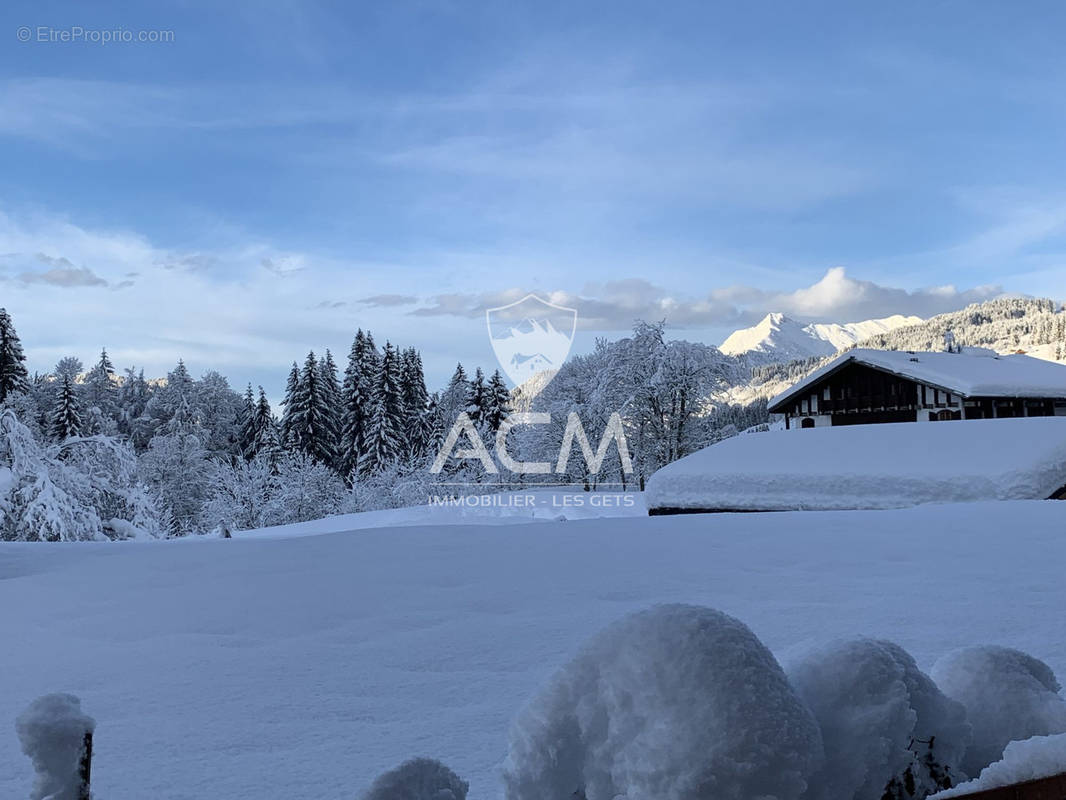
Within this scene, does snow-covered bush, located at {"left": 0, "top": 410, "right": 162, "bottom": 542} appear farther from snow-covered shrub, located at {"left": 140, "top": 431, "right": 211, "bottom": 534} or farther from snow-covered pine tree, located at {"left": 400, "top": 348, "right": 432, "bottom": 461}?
snow-covered pine tree, located at {"left": 400, "top": 348, "right": 432, "bottom": 461}

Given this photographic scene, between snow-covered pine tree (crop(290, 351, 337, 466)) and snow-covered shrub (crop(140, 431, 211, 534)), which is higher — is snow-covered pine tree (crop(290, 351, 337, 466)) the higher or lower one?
the higher one

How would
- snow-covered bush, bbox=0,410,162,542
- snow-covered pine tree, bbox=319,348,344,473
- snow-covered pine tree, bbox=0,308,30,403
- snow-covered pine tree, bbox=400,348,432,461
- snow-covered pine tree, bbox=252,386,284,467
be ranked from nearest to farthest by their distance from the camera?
snow-covered bush, bbox=0,410,162,542, snow-covered pine tree, bbox=0,308,30,403, snow-covered pine tree, bbox=252,386,284,467, snow-covered pine tree, bbox=319,348,344,473, snow-covered pine tree, bbox=400,348,432,461

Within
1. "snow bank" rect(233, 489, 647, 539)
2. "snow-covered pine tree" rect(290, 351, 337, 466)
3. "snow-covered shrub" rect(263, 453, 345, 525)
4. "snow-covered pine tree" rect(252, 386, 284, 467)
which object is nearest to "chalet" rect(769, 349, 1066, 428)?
"snow bank" rect(233, 489, 647, 539)

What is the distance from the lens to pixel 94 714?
2.47 m

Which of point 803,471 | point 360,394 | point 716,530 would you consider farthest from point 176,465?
point 716,530

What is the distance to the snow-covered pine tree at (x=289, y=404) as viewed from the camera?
142 ft

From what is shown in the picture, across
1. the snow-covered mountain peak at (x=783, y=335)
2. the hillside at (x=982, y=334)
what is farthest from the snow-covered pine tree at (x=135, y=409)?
the snow-covered mountain peak at (x=783, y=335)

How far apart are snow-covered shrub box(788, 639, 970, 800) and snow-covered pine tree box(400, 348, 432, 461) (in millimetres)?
43350

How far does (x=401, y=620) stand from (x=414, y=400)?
4401 cm

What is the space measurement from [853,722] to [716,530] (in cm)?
496

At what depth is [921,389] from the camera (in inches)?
810

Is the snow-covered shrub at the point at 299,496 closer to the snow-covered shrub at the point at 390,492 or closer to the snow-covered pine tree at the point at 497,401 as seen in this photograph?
the snow-covered shrub at the point at 390,492

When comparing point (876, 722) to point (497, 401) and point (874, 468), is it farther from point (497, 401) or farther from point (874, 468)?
point (497, 401)

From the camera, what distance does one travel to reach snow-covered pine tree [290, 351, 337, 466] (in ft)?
141
